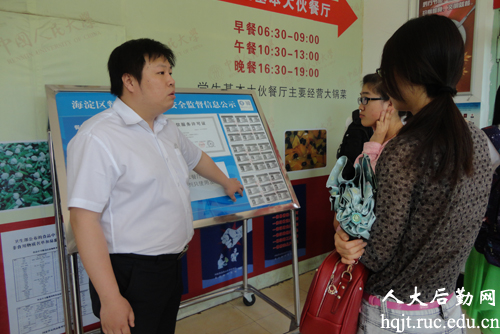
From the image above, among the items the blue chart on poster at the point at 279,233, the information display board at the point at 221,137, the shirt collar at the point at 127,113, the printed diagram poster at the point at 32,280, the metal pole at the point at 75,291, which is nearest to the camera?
the shirt collar at the point at 127,113

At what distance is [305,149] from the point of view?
2938 millimetres

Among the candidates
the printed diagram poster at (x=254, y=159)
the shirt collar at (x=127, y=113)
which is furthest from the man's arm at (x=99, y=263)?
the printed diagram poster at (x=254, y=159)

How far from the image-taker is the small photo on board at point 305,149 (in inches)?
112

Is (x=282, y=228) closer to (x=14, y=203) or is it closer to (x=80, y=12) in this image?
(x=14, y=203)

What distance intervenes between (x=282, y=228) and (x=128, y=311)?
1899 mm

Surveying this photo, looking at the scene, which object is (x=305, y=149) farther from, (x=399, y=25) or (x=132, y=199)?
(x=132, y=199)

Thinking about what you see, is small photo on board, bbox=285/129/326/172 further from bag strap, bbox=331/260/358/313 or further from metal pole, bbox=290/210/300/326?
bag strap, bbox=331/260/358/313

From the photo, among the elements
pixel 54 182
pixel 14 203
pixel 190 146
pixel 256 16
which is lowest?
pixel 14 203

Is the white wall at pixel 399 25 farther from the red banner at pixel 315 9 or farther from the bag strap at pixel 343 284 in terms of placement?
the bag strap at pixel 343 284

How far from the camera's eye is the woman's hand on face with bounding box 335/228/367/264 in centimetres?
87

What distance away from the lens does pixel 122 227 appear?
3.70 ft

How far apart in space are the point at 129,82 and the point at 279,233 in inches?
77.7

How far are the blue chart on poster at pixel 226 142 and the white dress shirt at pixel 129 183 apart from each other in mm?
414

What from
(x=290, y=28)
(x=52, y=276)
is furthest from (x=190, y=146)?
(x=290, y=28)
